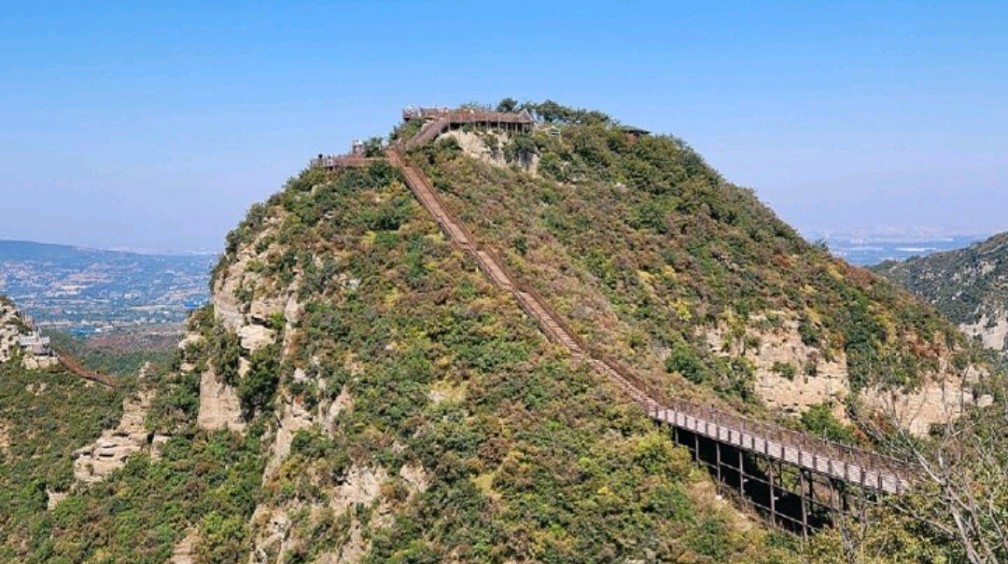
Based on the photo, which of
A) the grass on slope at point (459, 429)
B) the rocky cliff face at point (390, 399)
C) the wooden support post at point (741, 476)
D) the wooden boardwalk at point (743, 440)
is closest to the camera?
the wooden boardwalk at point (743, 440)

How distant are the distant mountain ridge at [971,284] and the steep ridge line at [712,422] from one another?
84.9m

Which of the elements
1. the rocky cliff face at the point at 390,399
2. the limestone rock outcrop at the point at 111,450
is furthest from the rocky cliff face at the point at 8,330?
the rocky cliff face at the point at 390,399

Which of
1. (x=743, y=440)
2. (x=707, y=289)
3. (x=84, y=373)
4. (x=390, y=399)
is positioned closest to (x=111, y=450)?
(x=84, y=373)

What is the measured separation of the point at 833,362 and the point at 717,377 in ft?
28.8

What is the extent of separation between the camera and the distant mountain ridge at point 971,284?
108562 millimetres

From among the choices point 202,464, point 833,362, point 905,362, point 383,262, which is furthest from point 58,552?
point 905,362

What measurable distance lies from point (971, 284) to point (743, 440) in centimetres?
10996

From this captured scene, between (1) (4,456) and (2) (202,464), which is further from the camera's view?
(1) (4,456)

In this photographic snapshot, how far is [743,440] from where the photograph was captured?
98.8ft

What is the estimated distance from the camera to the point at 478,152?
57.5 metres

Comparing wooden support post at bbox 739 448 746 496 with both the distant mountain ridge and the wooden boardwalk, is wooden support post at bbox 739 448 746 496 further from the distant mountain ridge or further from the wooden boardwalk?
the distant mountain ridge

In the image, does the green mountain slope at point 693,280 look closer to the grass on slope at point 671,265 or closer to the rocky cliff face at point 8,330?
the grass on slope at point 671,265

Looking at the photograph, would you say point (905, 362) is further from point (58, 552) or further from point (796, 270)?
point (58, 552)

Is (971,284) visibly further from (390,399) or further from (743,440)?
(390,399)
